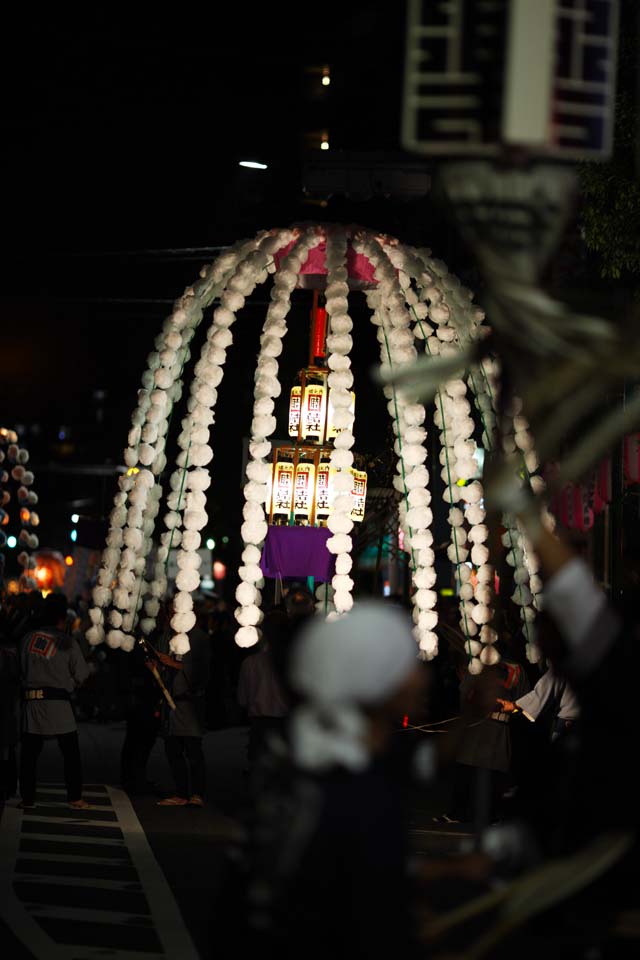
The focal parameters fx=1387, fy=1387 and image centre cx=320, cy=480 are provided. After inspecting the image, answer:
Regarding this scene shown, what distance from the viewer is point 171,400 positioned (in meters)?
12.2

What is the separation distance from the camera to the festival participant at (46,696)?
39.9 ft

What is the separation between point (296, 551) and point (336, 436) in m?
1.22

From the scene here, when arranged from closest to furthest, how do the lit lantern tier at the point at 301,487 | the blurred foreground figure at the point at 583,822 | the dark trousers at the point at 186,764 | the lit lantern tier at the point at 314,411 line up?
the blurred foreground figure at the point at 583,822 < the dark trousers at the point at 186,764 < the lit lantern tier at the point at 301,487 < the lit lantern tier at the point at 314,411

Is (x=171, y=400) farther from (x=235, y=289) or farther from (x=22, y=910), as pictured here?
(x=22, y=910)

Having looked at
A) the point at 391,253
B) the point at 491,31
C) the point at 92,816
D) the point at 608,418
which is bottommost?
the point at 92,816

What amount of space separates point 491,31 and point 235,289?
27.3ft

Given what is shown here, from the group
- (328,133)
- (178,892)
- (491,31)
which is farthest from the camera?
(328,133)

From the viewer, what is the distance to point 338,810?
10.1 ft

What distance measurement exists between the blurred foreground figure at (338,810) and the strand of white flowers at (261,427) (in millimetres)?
8013

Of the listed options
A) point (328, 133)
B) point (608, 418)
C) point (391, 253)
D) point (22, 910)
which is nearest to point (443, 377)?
point (608, 418)

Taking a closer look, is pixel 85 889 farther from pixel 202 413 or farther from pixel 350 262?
pixel 350 262

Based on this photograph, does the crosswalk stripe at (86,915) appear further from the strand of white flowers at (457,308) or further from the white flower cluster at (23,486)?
the white flower cluster at (23,486)

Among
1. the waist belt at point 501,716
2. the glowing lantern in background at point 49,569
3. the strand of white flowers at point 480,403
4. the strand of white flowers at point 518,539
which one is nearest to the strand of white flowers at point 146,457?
the strand of white flowers at point 480,403

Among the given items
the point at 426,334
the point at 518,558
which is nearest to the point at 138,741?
the point at 518,558
